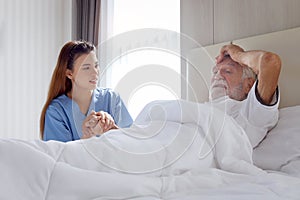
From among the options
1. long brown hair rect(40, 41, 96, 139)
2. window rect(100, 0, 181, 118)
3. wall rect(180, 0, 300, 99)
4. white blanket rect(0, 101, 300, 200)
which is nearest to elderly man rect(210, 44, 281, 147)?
wall rect(180, 0, 300, 99)

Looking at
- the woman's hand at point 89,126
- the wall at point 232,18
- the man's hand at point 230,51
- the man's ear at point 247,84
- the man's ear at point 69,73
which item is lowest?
the woman's hand at point 89,126

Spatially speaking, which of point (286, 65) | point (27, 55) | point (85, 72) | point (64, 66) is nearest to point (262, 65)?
point (286, 65)

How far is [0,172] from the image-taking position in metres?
0.83

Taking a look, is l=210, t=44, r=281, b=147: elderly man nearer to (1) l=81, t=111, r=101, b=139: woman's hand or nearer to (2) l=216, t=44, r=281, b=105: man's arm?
(2) l=216, t=44, r=281, b=105: man's arm

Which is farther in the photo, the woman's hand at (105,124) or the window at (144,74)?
the woman's hand at (105,124)

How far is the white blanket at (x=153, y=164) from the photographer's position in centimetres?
86

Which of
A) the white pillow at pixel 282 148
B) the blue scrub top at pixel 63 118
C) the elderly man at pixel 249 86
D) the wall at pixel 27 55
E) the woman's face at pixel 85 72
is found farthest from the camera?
the wall at pixel 27 55

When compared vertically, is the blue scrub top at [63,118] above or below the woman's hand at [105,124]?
below

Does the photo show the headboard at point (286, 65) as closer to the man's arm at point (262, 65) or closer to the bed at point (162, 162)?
the man's arm at point (262, 65)

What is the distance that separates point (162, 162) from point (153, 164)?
0.11ft

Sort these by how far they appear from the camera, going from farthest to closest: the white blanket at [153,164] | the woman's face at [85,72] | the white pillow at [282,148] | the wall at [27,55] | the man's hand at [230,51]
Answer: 1. the wall at [27,55]
2. the man's hand at [230,51]
3. the woman's face at [85,72]
4. the white pillow at [282,148]
5. the white blanket at [153,164]

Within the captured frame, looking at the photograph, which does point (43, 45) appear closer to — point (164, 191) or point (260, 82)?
point (260, 82)

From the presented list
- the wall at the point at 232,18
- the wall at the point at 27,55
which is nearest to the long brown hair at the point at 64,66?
the wall at the point at 232,18

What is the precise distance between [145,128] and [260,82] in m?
0.73
